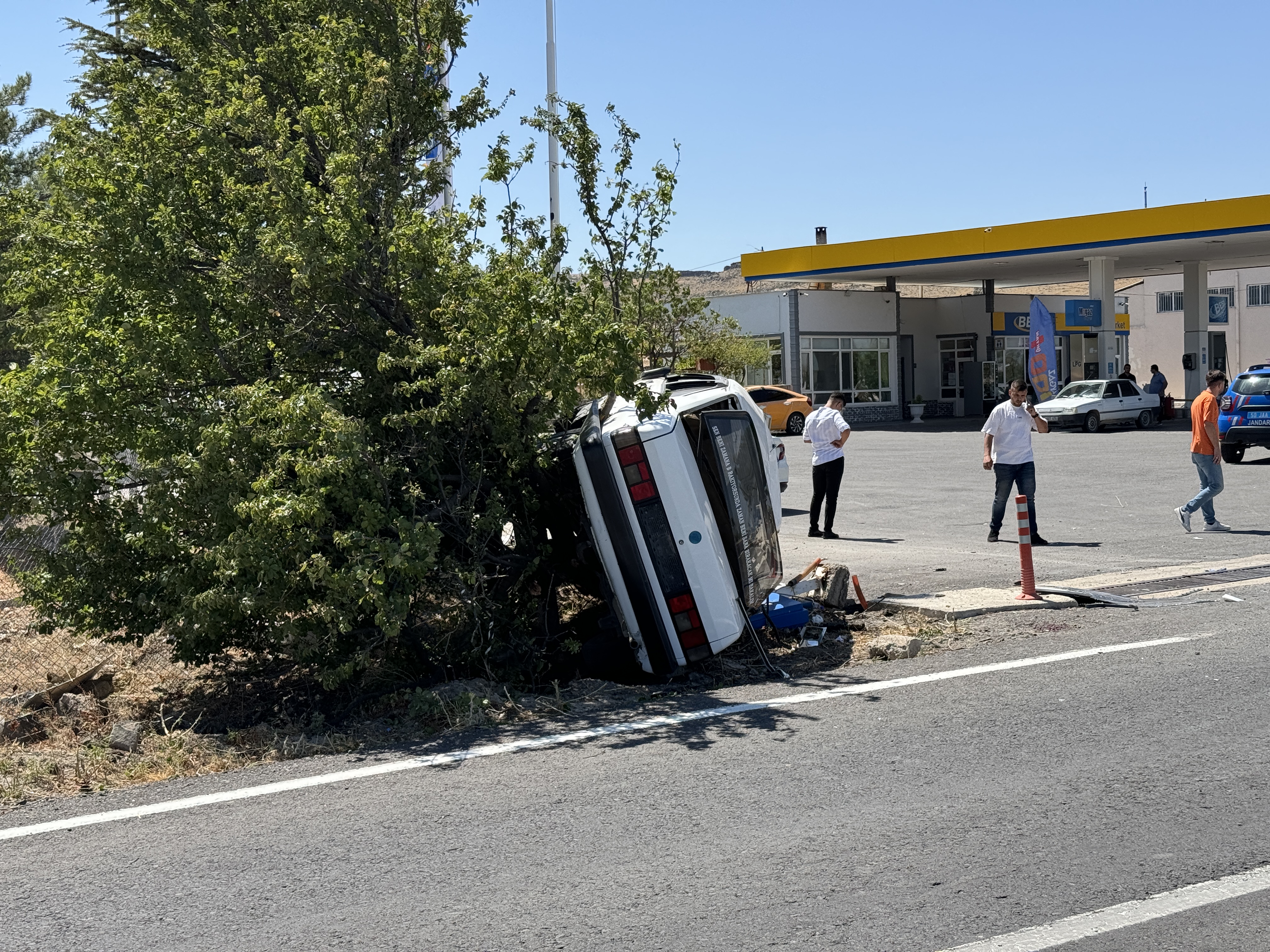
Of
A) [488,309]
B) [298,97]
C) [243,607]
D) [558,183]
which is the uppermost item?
[558,183]

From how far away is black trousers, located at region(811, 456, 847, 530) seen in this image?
15.1m

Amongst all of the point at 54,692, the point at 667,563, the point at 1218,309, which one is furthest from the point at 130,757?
the point at 1218,309

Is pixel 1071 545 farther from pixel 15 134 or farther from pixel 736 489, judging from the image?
pixel 15 134

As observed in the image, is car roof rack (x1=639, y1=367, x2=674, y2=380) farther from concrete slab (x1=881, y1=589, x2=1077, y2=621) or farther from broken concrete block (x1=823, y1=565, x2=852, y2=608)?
concrete slab (x1=881, y1=589, x2=1077, y2=621)

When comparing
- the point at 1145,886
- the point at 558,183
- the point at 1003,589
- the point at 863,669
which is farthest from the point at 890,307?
the point at 1145,886

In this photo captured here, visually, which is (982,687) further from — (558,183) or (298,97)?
(558,183)

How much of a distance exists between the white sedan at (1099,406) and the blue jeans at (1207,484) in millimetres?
23573

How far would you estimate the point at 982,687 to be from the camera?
717cm

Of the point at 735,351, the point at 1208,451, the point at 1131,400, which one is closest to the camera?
the point at 1208,451

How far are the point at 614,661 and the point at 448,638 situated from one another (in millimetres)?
1079

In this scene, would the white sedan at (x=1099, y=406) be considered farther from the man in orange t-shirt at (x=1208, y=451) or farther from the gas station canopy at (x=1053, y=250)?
the man in orange t-shirt at (x=1208, y=451)

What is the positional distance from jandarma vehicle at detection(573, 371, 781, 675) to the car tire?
62.0 ft

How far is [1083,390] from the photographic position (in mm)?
38094

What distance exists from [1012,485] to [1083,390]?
26.1 metres
